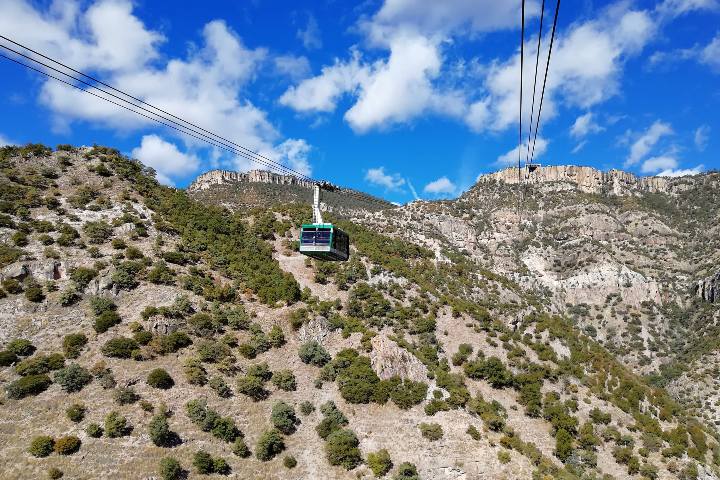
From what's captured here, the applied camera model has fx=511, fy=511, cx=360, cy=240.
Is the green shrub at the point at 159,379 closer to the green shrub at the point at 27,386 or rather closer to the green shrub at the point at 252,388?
the green shrub at the point at 252,388

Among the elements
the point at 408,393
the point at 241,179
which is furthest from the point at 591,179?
the point at 408,393

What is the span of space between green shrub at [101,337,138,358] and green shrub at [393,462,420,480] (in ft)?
81.6

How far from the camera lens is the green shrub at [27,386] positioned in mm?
38094

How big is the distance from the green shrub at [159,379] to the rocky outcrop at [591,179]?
138659 mm

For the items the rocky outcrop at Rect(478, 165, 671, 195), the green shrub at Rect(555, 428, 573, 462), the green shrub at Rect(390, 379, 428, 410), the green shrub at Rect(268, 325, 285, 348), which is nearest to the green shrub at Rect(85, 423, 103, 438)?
the green shrub at Rect(268, 325, 285, 348)

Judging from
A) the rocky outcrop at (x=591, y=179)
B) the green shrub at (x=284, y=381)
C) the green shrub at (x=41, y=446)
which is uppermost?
the rocky outcrop at (x=591, y=179)

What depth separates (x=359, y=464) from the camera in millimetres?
41688

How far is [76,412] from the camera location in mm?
37656

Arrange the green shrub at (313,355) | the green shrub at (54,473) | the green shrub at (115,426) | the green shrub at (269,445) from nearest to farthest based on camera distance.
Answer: the green shrub at (54,473), the green shrub at (115,426), the green shrub at (269,445), the green shrub at (313,355)

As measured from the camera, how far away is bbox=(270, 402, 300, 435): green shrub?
43.7 m

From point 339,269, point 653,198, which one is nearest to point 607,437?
point 339,269

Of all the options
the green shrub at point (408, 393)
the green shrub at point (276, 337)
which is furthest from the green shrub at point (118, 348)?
the green shrub at point (408, 393)

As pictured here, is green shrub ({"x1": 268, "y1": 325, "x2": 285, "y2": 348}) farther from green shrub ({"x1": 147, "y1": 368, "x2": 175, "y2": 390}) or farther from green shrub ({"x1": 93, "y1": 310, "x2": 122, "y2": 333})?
green shrub ({"x1": 93, "y1": 310, "x2": 122, "y2": 333})

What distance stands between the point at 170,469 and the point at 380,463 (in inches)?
627
